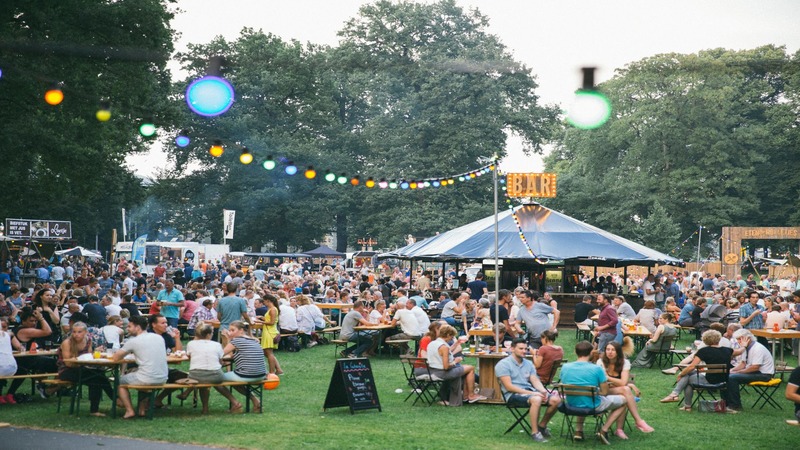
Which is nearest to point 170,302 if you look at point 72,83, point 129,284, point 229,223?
point 129,284

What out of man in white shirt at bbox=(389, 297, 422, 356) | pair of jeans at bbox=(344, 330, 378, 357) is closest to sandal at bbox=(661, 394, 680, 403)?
man in white shirt at bbox=(389, 297, 422, 356)

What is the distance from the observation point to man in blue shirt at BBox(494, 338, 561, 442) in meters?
10.1

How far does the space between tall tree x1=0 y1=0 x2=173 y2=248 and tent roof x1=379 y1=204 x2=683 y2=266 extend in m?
9.23

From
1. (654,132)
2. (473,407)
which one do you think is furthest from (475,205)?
(473,407)

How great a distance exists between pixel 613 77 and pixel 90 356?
4783 cm

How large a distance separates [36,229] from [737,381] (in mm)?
28470

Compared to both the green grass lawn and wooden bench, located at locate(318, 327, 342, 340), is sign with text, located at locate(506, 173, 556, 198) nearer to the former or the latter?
wooden bench, located at locate(318, 327, 342, 340)

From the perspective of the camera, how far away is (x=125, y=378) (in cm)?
1084

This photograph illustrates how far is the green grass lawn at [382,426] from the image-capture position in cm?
968

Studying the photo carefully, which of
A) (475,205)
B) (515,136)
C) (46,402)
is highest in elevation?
(515,136)

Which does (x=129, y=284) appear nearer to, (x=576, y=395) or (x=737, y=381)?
(x=737, y=381)

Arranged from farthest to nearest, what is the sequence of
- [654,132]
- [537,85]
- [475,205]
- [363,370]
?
[654,132], [537,85], [475,205], [363,370]

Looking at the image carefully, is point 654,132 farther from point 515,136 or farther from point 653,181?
point 515,136

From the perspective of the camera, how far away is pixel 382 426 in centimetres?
1060
